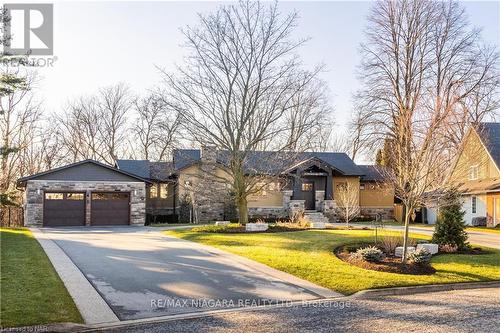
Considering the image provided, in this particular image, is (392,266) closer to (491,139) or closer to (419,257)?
(419,257)

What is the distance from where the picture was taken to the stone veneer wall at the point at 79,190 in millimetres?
27094

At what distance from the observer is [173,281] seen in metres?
10.3

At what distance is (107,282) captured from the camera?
10031 millimetres

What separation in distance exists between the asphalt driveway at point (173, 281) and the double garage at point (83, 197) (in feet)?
43.6

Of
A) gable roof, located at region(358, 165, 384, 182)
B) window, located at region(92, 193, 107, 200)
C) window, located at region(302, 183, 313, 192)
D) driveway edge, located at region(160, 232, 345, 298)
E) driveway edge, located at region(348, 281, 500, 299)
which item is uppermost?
gable roof, located at region(358, 165, 384, 182)

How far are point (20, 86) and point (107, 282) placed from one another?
471 centimetres

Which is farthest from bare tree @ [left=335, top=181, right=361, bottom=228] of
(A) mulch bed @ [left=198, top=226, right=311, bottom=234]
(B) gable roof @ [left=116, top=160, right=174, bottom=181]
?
(B) gable roof @ [left=116, top=160, right=174, bottom=181]

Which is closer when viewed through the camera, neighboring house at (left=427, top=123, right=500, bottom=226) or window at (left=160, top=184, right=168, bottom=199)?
neighboring house at (left=427, top=123, right=500, bottom=226)

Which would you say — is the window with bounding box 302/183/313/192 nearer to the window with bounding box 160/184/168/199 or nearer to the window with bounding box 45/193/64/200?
the window with bounding box 160/184/168/199

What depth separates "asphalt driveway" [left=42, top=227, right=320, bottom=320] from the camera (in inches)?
334

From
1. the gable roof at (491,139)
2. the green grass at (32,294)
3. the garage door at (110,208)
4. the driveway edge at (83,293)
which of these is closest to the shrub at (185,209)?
the garage door at (110,208)

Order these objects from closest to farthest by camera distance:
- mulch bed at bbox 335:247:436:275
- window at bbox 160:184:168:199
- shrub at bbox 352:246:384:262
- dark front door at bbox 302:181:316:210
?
mulch bed at bbox 335:247:436:275 → shrub at bbox 352:246:384:262 → dark front door at bbox 302:181:316:210 → window at bbox 160:184:168:199

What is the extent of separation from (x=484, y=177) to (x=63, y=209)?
27052 millimetres

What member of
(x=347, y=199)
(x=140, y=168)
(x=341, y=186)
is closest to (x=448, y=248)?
(x=347, y=199)
